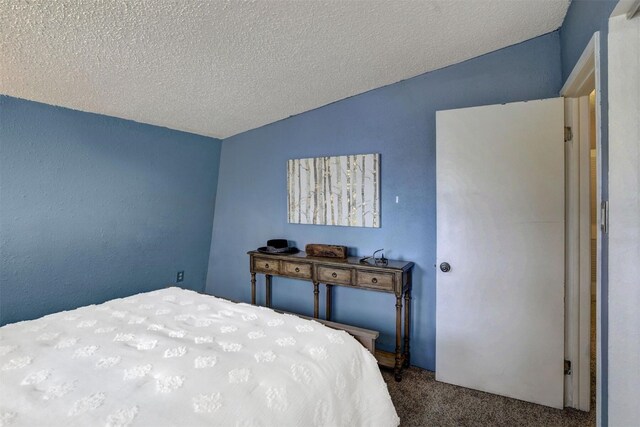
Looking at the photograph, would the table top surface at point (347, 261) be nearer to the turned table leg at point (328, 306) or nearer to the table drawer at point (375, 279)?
the table drawer at point (375, 279)

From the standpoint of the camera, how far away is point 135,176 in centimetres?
287

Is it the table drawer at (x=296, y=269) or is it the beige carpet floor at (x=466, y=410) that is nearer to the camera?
the beige carpet floor at (x=466, y=410)

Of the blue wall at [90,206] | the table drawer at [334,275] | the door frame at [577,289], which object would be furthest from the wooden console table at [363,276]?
the blue wall at [90,206]

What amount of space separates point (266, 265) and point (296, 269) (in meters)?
0.32

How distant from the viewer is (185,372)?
1147 millimetres

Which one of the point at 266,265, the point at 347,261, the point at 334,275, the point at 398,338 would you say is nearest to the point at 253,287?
the point at 266,265

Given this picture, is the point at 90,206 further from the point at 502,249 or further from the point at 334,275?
the point at 502,249

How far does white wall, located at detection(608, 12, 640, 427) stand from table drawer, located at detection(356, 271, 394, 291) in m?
1.28

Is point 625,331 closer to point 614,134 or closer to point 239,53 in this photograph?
point 614,134

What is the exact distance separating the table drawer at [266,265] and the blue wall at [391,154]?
0.34 meters

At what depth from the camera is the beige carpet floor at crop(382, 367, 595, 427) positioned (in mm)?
1885

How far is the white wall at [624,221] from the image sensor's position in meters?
1.09

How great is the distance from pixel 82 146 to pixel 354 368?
2.57m

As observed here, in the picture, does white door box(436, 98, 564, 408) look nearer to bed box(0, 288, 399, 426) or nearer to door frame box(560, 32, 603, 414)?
door frame box(560, 32, 603, 414)
